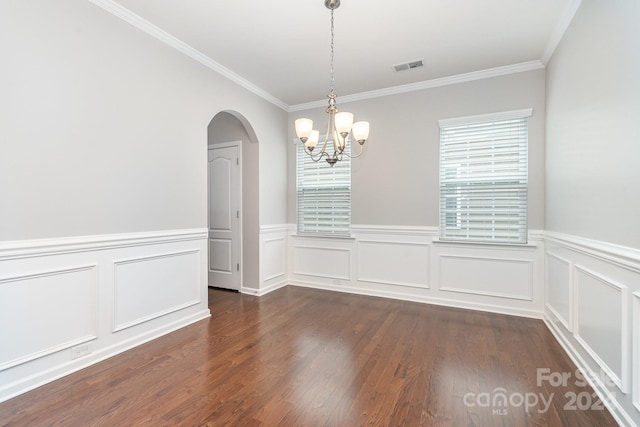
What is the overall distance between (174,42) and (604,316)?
423 centimetres

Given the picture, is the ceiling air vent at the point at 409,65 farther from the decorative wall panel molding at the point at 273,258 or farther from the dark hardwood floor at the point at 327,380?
the dark hardwood floor at the point at 327,380

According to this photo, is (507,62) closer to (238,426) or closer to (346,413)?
(346,413)

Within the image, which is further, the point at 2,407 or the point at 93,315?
the point at 93,315

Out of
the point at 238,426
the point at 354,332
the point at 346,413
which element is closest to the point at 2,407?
the point at 238,426

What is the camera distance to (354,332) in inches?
123

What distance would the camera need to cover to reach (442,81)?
3914 mm

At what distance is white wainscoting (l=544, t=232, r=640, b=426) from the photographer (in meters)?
1.68

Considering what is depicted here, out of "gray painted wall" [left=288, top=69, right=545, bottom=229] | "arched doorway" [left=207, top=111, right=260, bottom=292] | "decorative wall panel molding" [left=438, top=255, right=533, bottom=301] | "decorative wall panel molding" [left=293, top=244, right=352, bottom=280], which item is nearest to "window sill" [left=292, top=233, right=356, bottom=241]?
"decorative wall panel molding" [left=293, top=244, right=352, bottom=280]

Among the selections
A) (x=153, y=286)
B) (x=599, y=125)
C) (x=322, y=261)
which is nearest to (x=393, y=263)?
(x=322, y=261)

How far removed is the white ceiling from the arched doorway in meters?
0.82

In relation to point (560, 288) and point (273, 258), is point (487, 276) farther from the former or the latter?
point (273, 258)

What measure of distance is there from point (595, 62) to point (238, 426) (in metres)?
3.32

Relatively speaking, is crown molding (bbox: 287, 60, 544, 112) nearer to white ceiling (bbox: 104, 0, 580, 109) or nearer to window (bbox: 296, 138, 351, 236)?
white ceiling (bbox: 104, 0, 580, 109)

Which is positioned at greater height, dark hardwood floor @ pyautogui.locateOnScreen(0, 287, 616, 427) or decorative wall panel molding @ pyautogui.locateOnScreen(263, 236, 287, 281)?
decorative wall panel molding @ pyautogui.locateOnScreen(263, 236, 287, 281)
